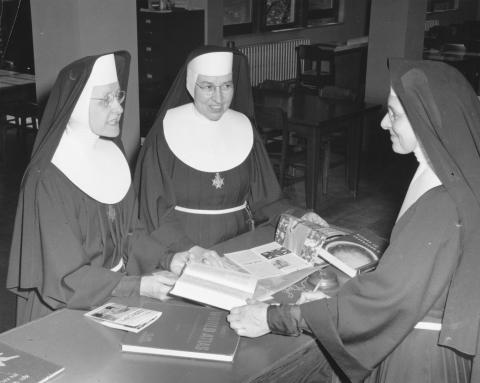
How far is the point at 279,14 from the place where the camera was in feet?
33.1

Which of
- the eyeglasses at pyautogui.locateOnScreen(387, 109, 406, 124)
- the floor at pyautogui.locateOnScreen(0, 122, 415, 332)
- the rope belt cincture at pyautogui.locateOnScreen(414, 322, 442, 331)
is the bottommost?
the floor at pyautogui.locateOnScreen(0, 122, 415, 332)

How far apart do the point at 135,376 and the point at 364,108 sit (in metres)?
4.73

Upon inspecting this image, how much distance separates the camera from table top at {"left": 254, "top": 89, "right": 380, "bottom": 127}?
5.74 m

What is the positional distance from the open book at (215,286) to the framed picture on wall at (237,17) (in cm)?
730

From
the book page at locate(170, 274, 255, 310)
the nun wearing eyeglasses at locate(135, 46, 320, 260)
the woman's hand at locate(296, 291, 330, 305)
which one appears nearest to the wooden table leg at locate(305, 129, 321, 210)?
the nun wearing eyeglasses at locate(135, 46, 320, 260)

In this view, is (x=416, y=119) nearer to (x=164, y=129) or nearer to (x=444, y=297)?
(x=444, y=297)

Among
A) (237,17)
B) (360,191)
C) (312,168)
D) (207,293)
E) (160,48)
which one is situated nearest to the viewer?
(207,293)

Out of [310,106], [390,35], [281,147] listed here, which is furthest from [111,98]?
[390,35]

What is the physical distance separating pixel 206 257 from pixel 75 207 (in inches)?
20.9

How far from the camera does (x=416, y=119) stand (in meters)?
1.87

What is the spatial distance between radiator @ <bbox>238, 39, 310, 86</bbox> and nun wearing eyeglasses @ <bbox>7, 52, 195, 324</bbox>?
23.8 ft

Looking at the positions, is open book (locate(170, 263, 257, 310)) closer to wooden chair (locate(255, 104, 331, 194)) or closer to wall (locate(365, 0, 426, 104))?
wooden chair (locate(255, 104, 331, 194))

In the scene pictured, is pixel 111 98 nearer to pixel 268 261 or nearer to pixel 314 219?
pixel 268 261

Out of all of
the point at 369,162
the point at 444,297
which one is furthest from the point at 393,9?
the point at 444,297
